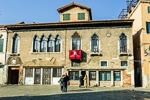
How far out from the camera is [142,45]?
24.8 metres

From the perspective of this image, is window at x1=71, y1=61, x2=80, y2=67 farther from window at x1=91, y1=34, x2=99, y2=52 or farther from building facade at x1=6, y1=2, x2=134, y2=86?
window at x1=91, y1=34, x2=99, y2=52

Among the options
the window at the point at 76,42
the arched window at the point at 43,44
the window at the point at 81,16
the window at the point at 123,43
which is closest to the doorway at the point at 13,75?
the arched window at the point at 43,44

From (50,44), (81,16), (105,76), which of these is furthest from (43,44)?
(105,76)

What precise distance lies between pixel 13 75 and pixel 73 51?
8722mm

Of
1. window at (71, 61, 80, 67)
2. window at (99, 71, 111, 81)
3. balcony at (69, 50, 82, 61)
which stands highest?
balcony at (69, 50, 82, 61)

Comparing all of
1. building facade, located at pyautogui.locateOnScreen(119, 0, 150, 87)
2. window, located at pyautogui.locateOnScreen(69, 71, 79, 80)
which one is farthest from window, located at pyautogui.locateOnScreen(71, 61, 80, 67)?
building facade, located at pyautogui.locateOnScreen(119, 0, 150, 87)

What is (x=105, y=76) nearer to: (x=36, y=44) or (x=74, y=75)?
(x=74, y=75)

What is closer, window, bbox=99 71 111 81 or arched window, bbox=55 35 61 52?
window, bbox=99 71 111 81

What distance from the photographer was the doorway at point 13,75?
90.5 ft

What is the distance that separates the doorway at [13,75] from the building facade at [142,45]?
15037 mm

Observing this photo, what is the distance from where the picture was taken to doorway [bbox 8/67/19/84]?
90.5ft

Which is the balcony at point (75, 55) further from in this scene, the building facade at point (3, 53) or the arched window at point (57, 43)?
the building facade at point (3, 53)

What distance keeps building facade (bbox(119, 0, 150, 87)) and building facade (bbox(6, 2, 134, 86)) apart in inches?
49.0

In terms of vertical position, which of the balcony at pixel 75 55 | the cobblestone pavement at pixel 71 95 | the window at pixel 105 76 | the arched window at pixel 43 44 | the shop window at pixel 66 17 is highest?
the shop window at pixel 66 17
